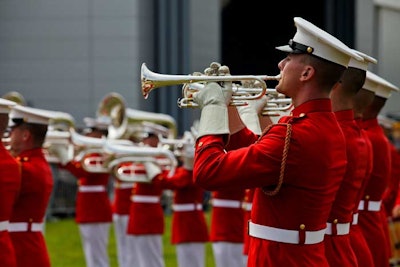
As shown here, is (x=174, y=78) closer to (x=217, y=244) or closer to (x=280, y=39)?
(x=217, y=244)

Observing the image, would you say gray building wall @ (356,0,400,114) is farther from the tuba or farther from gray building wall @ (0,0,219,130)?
the tuba

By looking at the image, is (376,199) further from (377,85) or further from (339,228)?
(339,228)

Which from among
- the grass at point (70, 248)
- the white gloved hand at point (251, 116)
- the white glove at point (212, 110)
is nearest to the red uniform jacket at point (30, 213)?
the white gloved hand at point (251, 116)

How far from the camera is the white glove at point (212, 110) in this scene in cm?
493

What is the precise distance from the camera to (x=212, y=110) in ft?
16.2

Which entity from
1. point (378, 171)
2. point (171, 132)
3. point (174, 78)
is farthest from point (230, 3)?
point (174, 78)

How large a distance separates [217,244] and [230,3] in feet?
56.5

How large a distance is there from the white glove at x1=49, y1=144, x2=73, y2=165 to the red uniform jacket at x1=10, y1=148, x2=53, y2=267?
13.7 feet

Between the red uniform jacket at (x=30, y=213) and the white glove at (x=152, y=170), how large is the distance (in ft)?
12.0

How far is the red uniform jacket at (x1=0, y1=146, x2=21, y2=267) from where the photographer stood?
6742mm

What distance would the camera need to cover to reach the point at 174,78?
5.18 metres

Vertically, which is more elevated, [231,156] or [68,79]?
[231,156]

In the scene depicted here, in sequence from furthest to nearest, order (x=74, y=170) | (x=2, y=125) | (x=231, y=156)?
1. (x=74, y=170)
2. (x=2, y=125)
3. (x=231, y=156)

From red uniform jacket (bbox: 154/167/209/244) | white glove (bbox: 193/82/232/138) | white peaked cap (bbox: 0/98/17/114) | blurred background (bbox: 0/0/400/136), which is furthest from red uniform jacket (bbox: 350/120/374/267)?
blurred background (bbox: 0/0/400/136)
